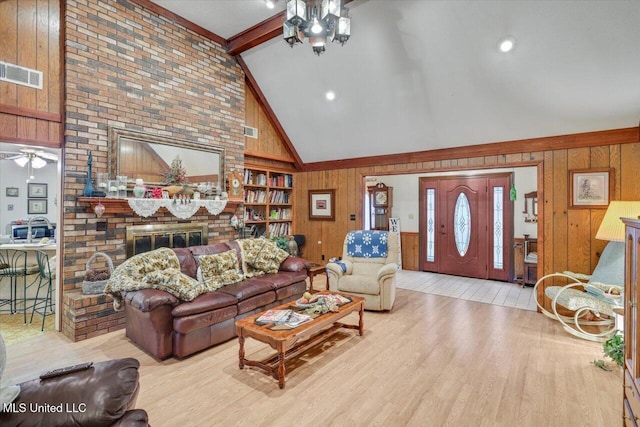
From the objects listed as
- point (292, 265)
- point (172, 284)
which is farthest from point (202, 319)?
point (292, 265)

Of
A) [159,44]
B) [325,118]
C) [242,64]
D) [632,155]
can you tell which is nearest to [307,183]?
[325,118]

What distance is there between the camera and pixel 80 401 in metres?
1.20

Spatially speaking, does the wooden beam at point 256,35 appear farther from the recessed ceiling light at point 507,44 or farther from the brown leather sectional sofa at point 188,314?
the brown leather sectional sofa at point 188,314

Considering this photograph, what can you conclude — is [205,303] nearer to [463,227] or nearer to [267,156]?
[267,156]

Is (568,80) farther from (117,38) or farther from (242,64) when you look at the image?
(117,38)

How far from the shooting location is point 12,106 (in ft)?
10.3

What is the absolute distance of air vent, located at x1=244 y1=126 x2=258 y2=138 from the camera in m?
5.76

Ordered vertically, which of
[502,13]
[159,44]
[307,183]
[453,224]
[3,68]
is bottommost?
[453,224]

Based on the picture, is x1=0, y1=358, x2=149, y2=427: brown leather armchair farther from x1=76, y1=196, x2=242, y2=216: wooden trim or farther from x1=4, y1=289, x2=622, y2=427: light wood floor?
x1=76, y1=196, x2=242, y2=216: wooden trim

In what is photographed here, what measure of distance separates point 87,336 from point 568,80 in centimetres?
598

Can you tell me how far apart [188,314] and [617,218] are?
4.48m

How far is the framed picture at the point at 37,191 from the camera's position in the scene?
6.94 meters

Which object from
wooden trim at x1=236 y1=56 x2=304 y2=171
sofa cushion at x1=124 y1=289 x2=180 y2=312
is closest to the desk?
sofa cushion at x1=124 y1=289 x2=180 y2=312

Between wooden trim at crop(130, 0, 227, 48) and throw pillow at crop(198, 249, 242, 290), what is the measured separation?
132 inches
